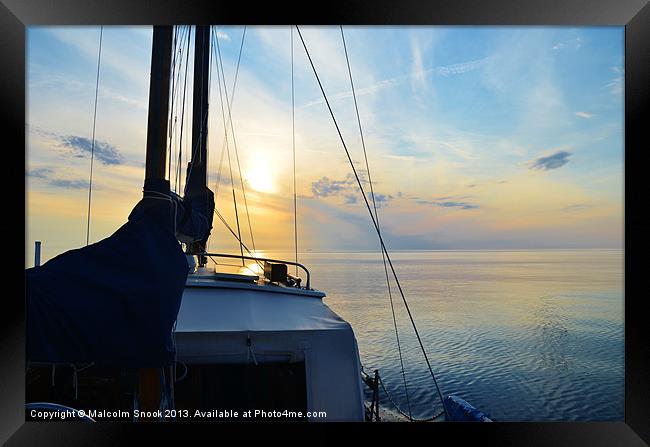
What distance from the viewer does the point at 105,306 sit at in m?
1.58

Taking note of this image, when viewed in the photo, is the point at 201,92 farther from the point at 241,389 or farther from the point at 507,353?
the point at 507,353

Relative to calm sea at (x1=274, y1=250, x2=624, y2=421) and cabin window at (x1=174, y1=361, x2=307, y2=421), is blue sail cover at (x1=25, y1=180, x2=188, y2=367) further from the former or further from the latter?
calm sea at (x1=274, y1=250, x2=624, y2=421)

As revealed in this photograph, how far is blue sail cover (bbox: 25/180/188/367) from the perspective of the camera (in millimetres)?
1520

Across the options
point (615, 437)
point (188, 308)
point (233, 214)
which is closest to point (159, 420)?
point (188, 308)

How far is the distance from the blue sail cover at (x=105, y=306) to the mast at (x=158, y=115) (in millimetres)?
508

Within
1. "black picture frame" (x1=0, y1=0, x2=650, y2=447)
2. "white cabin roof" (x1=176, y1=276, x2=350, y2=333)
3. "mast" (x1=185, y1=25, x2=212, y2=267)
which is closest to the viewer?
"black picture frame" (x1=0, y1=0, x2=650, y2=447)

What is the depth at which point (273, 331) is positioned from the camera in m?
2.01

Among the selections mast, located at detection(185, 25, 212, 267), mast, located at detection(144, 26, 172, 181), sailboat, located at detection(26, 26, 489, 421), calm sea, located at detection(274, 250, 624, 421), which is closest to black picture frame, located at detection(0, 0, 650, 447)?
sailboat, located at detection(26, 26, 489, 421)

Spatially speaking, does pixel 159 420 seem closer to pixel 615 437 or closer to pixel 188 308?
pixel 188 308

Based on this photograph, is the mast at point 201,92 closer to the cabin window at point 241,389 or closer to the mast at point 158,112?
the cabin window at point 241,389

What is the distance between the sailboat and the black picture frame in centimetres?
13
